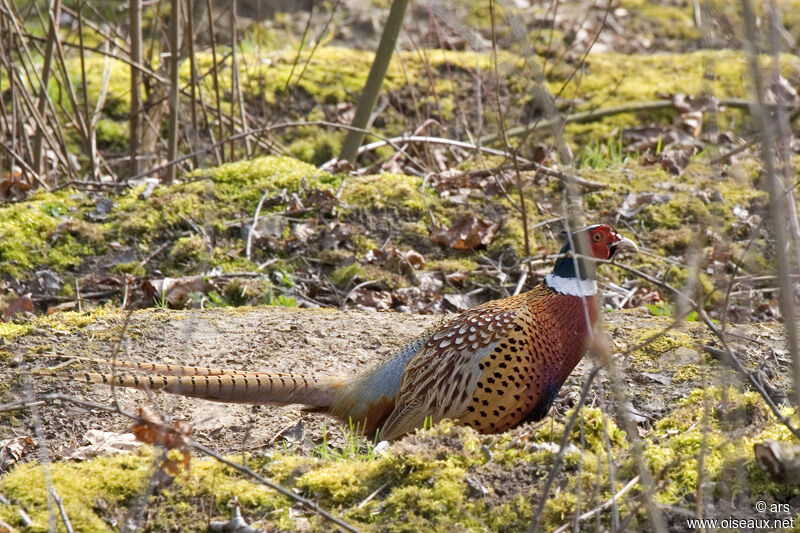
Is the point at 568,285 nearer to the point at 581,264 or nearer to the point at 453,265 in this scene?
the point at 581,264

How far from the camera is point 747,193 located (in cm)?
611

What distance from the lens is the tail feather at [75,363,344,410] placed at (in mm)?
3400

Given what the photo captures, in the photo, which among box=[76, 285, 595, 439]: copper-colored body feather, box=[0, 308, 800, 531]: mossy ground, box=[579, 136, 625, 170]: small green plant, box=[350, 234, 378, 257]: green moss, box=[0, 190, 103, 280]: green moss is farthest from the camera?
box=[579, 136, 625, 170]: small green plant

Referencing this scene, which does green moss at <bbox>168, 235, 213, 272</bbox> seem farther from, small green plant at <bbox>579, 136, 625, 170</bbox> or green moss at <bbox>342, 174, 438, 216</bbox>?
small green plant at <bbox>579, 136, 625, 170</bbox>

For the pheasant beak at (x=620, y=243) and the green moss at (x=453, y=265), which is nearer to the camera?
the pheasant beak at (x=620, y=243)

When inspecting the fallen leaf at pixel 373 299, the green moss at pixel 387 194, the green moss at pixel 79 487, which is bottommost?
the fallen leaf at pixel 373 299

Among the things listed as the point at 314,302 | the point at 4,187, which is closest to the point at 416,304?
the point at 314,302

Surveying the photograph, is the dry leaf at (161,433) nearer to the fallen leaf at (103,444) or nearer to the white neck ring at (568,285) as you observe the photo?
the fallen leaf at (103,444)

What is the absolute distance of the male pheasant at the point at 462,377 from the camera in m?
3.55

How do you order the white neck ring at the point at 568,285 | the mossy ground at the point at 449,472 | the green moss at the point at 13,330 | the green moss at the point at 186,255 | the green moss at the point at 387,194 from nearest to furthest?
the mossy ground at the point at 449,472 → the white neck ring at the point at 568,285 → the green moss at the point at 13,330 → the green moss at the point at 186,255 → the green moss at the point at 387,194

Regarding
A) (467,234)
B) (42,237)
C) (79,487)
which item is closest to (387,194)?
(467,234)

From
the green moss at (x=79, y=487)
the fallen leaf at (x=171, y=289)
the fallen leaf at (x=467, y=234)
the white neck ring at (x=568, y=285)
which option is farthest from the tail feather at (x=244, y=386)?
the fallen leaf at (x=467, y=234)

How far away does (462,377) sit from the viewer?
3.61 meters

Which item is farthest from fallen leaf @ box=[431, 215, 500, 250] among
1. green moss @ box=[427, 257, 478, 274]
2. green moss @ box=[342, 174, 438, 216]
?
green moss @ box=[342, 174, 438, 216]
